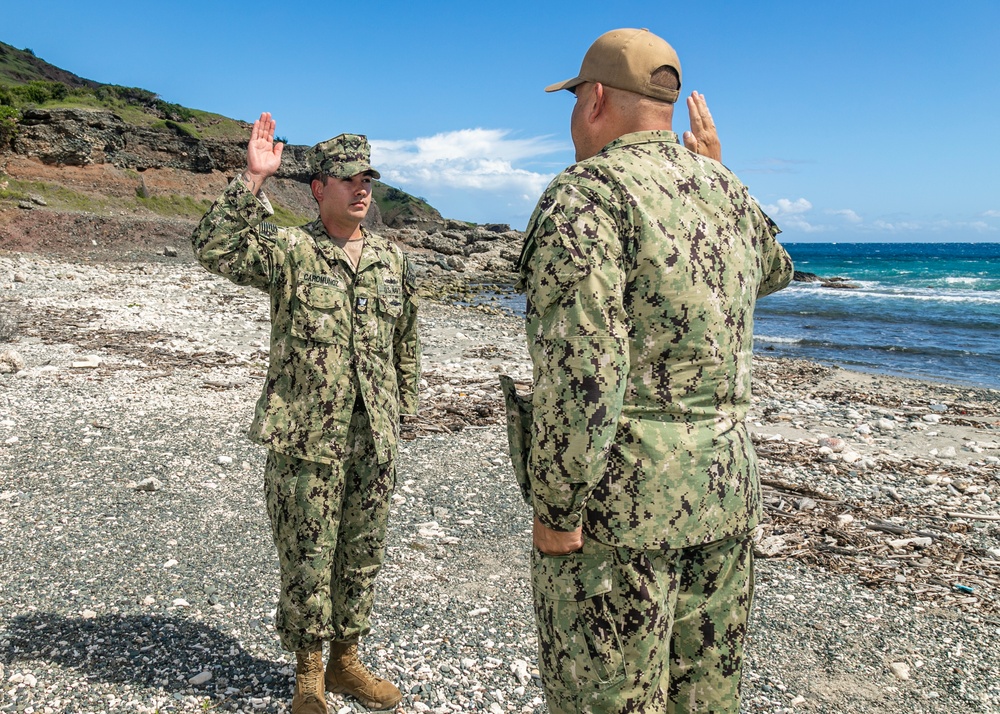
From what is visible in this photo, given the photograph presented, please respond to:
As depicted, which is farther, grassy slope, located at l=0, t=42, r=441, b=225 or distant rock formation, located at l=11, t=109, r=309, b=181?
distant rock formation, located at l=11, t=109, r=309, b=181

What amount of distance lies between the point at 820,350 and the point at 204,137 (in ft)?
120

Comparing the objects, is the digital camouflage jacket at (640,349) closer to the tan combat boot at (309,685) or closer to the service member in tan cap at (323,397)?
the service member in tan cap at (323,397)

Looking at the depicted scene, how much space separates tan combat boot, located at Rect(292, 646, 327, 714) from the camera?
3736 mm

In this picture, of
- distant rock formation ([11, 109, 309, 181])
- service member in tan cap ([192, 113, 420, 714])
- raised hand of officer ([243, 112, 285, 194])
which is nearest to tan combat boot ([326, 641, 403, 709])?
service member in tan cap ([192, 113, 420, 714])

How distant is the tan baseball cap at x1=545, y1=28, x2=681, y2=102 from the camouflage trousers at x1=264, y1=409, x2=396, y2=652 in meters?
2.11

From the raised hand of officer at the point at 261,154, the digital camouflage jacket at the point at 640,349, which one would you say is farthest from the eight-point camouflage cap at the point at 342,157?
the digital camouflage jacket at the point at 640,349

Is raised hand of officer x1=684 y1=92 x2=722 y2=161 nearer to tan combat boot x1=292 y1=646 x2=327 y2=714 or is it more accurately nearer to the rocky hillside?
tan combat boot x1=292 y1=646 x2=327 y2=714

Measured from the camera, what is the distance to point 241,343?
44.4ft

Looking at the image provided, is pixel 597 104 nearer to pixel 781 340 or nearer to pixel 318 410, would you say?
pixel 318 410

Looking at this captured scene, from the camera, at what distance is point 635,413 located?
2232mm

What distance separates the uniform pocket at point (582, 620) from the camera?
2.23m

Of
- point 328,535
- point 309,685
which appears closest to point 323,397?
point 328,535

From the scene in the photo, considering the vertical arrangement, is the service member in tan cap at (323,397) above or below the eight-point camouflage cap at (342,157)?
below

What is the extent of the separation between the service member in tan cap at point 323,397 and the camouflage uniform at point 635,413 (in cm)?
166
